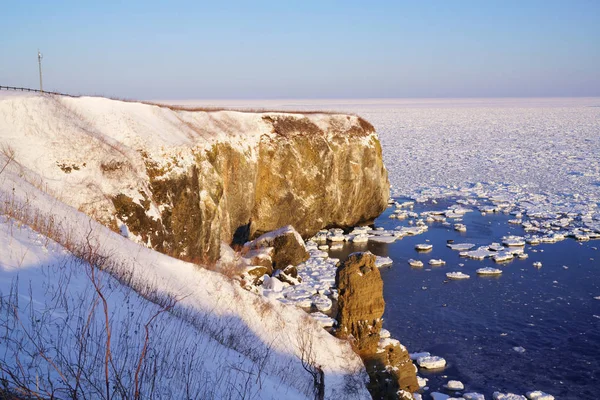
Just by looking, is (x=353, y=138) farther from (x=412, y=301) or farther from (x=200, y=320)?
(x=200, y=320)

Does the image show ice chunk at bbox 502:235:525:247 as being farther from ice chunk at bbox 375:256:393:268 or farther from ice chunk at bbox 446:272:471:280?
ice chunk at bbox 375:256:393:268

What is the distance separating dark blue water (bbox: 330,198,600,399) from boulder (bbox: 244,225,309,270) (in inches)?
128

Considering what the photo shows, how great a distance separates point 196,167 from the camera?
21.8 meters

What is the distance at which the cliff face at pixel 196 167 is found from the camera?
17.4 metres

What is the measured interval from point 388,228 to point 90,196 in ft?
60.5

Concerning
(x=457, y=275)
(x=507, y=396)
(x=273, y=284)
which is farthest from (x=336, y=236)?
(x=507, y=396)

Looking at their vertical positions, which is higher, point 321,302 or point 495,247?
point 495,247

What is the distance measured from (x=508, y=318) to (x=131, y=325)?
48.5ft

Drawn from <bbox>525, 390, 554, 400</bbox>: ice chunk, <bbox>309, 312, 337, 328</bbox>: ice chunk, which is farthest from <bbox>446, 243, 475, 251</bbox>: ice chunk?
<bbox>525, 390, 554, 400</bbox>: ice chunk

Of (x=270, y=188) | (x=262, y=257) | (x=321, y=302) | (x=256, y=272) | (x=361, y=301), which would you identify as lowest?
(x=321, y=302)

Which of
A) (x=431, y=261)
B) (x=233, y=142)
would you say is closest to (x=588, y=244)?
(x=431, y=261)

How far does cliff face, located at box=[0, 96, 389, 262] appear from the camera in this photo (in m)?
17.4

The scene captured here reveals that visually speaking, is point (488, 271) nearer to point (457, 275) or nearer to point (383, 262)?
point (457, 275)

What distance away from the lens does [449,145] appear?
64688mm
